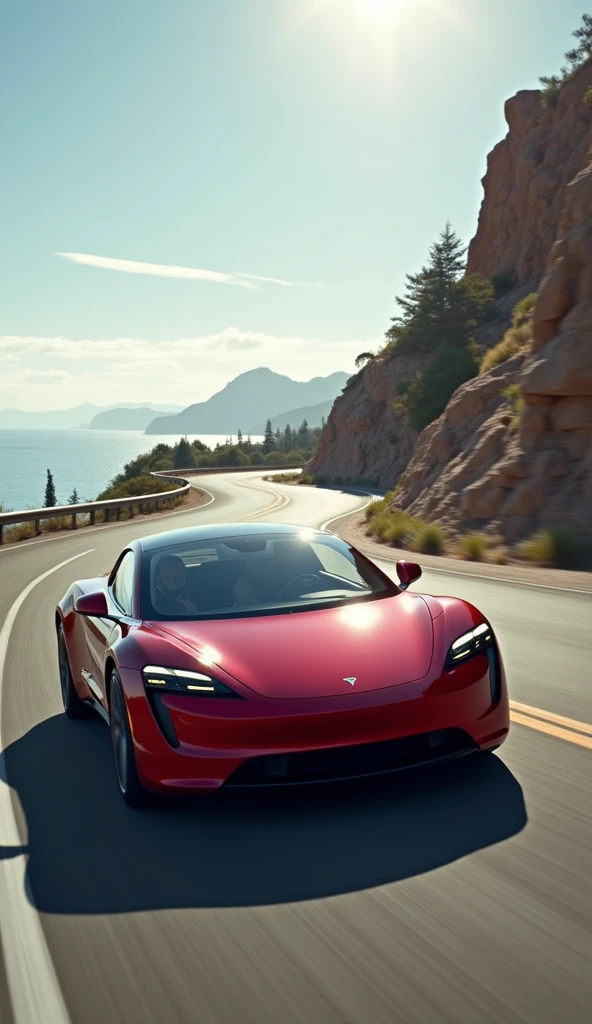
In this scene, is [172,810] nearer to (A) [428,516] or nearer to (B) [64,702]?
(B) [64,702]

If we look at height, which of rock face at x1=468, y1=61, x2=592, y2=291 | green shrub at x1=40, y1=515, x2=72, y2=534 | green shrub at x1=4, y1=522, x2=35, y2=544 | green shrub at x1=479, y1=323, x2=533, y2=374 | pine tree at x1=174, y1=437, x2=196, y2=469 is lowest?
pine tree at x1=174, y1=437, x2=196, y2=469

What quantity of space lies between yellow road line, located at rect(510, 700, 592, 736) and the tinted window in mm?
2486

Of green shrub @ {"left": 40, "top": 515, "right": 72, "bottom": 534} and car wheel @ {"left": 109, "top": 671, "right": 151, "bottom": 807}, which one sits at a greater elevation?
car wheel @ {"left": 109, "top": 671, "right": 151, "bottom": 807}

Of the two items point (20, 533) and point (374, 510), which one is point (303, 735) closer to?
point (374, 510)

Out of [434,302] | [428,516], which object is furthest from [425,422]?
[428,516]

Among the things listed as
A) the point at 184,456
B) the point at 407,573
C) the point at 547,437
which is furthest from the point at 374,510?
the point at 184,456

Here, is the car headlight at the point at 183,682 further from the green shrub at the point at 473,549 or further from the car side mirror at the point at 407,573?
the green shrub at the point at 473,549

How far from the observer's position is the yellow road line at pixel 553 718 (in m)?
5.68

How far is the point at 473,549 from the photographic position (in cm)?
1873

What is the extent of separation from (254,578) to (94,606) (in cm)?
98

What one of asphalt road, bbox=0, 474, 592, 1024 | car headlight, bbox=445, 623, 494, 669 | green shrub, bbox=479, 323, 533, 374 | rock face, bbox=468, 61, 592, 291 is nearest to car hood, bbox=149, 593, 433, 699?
car headlight, bbox=445, 623, 494, 669

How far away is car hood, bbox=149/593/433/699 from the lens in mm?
4391

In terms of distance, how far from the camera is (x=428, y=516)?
23719 millimetres

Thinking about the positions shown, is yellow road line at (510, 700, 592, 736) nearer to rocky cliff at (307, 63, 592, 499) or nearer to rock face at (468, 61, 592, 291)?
rocky cliff at (307, 63, 592, 499)
